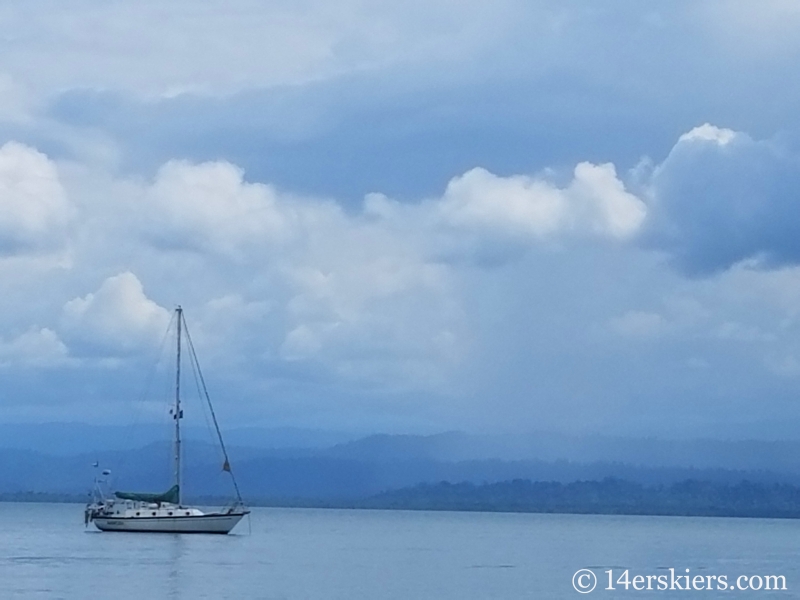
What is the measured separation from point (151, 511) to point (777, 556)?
59859mm

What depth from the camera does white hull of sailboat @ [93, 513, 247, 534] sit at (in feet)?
372

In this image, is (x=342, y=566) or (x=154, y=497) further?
(x=154, y=497)

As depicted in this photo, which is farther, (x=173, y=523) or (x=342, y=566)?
(x=173, y=523)

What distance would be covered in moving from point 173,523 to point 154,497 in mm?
2681

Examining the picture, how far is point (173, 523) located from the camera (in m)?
Result: 113

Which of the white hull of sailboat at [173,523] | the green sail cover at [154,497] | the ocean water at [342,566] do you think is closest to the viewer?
the ocean water at [342,566]

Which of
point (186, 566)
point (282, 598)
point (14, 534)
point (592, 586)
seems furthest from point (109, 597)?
point (14, 534)

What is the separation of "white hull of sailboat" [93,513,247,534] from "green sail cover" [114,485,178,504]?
5.17 feet

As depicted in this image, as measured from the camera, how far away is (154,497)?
372ft

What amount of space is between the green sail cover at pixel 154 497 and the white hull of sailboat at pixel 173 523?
1575mm

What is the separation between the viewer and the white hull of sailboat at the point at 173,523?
11331cm

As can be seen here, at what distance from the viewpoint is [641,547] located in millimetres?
146500

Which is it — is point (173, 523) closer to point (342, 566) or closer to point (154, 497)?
point (154, 497)

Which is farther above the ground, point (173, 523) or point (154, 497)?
point (154, 497)
